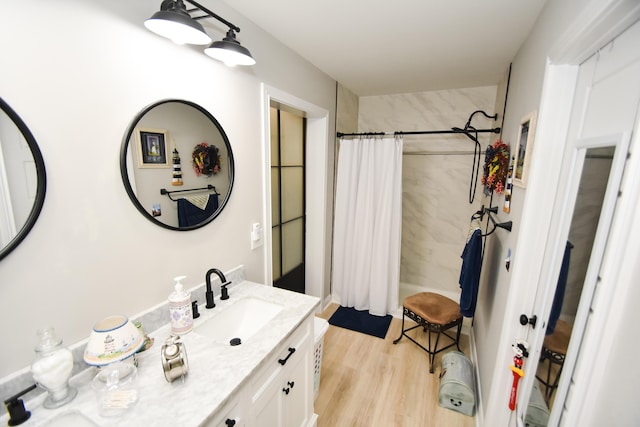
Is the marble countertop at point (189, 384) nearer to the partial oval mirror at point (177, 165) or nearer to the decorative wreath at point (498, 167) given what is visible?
the partial oval mirror at point (177, 165)

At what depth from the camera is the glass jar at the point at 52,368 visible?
0.78 m

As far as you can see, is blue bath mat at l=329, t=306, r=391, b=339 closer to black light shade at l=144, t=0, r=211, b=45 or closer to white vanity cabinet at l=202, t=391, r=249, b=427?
white vanity cabinet at l=202, t=391, r=249, b=427

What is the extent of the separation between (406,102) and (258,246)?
2.41 meters

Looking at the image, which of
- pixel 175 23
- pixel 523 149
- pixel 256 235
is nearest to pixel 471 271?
pixel 523 149

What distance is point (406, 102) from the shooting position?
309cm

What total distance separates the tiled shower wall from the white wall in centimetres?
224

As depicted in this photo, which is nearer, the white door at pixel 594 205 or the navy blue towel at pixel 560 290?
the white door at pixel 594 205

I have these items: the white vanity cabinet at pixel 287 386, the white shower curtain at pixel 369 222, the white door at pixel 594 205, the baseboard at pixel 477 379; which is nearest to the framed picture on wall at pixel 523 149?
the white door at pixel 594 205

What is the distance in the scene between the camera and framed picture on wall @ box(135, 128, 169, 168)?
1124 mm

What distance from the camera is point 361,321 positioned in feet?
9.39

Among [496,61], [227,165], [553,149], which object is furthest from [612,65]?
[227,165]

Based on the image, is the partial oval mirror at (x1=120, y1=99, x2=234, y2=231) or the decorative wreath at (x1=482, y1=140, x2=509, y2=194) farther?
the decorative wreath at (x1=482, y1=140, x2=509, y2=194)

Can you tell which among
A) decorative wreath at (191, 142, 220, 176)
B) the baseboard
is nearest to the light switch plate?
decorative wreath at (191, 142, 220, 176)

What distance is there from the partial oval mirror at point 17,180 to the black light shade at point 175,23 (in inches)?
20.5
